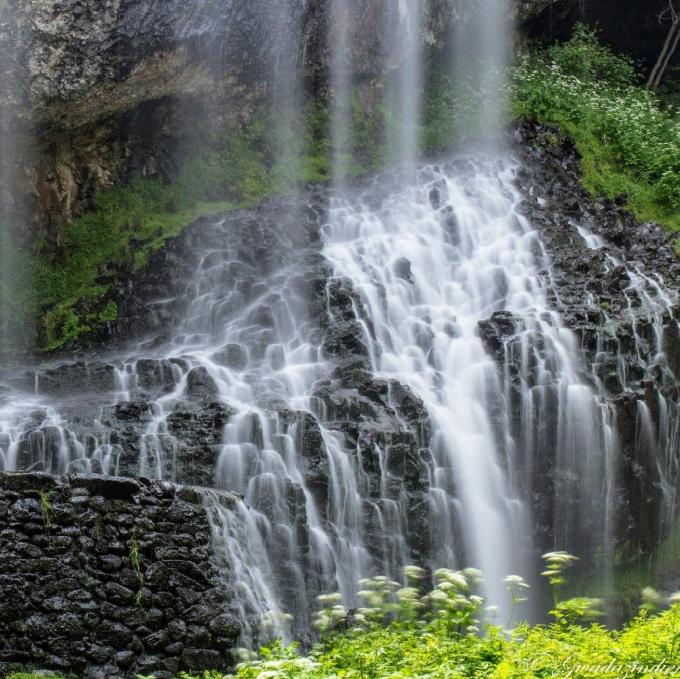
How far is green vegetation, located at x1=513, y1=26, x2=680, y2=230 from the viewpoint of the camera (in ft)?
67.1

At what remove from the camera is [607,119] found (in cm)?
2234

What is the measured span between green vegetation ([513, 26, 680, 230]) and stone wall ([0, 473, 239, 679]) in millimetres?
14474

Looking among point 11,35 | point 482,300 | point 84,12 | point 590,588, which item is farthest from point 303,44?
point 590,588

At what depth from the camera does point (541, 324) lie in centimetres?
1544

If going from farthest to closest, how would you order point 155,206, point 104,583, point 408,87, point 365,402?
point 408,87, point 155,206, point 365,402, point 104,583

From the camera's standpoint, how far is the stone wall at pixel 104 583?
8.12 metres

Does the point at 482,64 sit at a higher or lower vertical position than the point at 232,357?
higher

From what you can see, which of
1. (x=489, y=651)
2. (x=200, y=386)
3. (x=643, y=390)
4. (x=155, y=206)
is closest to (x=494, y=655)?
(x=489, y=651)

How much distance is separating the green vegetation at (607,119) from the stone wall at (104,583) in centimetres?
1447

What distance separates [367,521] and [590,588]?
4063mm

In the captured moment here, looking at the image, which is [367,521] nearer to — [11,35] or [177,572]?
[177,572]

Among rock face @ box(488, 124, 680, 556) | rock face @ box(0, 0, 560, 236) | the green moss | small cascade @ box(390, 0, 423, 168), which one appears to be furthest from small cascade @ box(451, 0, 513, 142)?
the green moss

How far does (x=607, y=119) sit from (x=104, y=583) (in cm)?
1808

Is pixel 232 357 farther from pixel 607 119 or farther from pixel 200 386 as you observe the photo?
pixel 607 119
